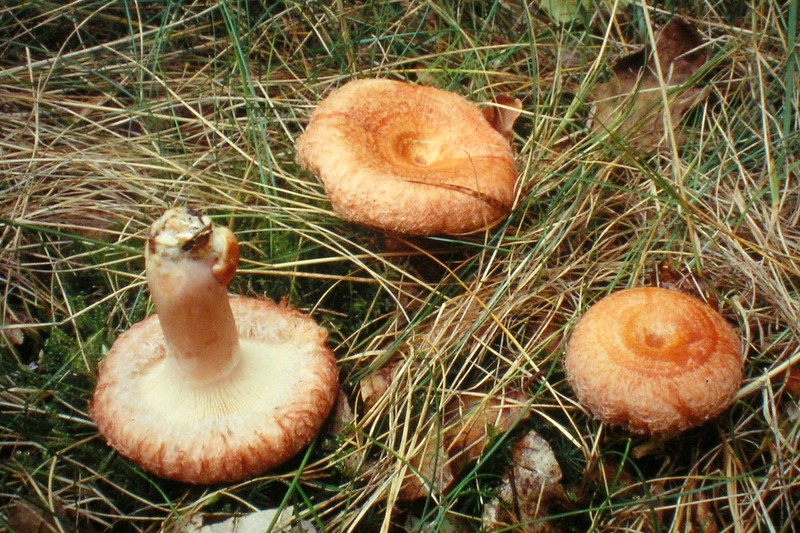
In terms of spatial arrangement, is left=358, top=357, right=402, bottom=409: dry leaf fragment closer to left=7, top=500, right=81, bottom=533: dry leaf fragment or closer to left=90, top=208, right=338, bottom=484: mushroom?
left=90, top=208, right=338, bottom=484: mushroom

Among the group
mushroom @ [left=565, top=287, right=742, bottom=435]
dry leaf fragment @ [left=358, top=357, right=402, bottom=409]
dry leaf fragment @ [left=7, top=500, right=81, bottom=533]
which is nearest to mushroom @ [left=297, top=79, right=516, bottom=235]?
dry leaf fragment @ [left=358, top=357, right=402, bottom=409]

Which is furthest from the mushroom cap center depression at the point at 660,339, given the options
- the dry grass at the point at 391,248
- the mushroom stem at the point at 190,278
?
the mushroom stem at the point at 190,278

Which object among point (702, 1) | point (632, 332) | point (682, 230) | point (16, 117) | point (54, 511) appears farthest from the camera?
point (702, 1)

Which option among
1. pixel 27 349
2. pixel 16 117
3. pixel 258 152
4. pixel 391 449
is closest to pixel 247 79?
pixel 258 152

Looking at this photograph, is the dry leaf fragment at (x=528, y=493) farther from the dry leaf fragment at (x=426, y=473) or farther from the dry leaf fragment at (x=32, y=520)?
the dry leaf fragment at (x=32, y=520)

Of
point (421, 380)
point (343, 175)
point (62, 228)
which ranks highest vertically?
point (343, 175)

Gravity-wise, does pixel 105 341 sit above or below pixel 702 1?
below

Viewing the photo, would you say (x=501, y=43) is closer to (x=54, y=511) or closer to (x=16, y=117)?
(x=16, y=117)
